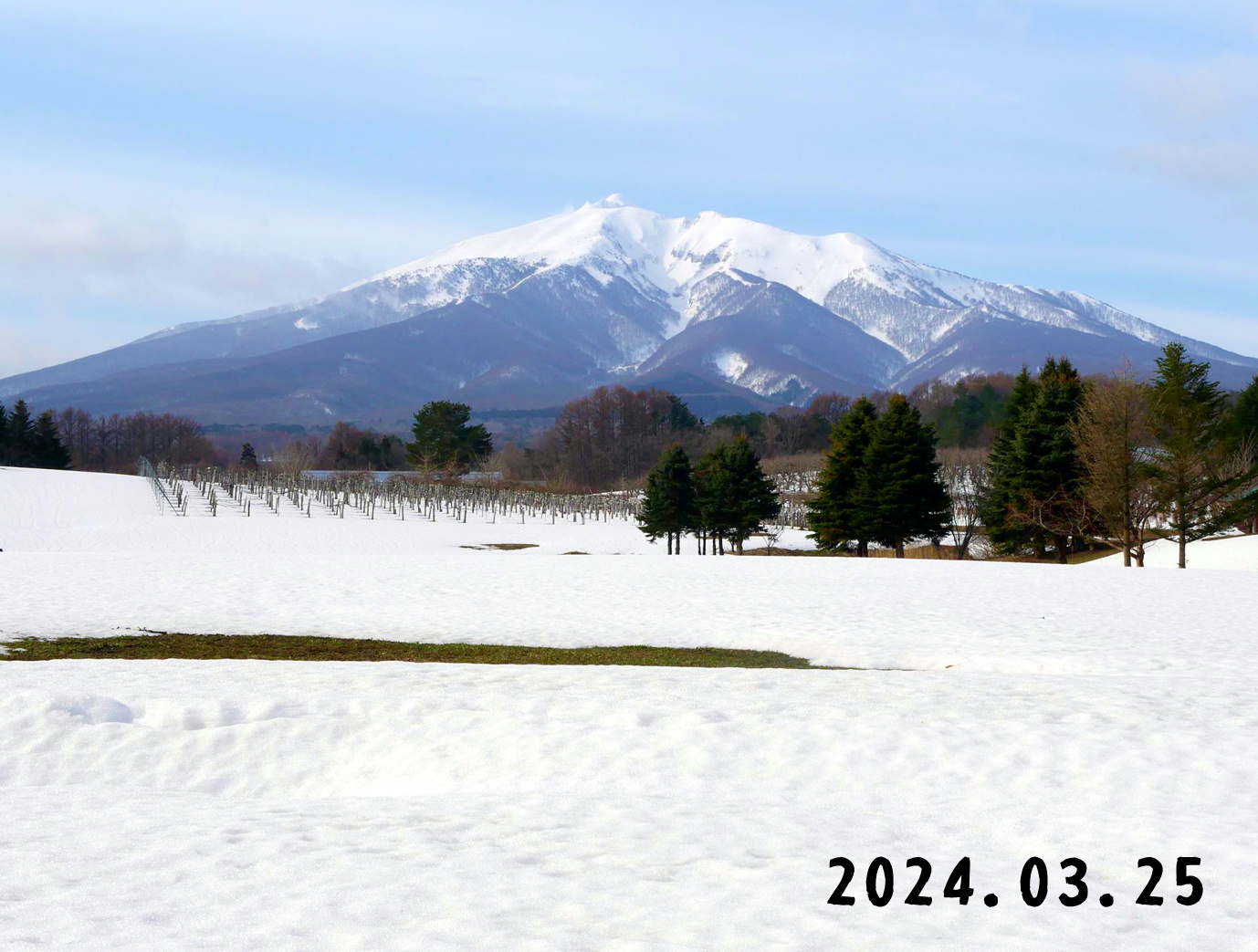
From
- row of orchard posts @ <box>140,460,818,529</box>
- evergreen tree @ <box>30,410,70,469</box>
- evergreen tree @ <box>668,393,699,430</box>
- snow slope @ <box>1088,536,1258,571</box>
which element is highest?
evergreen tree @ <box>668,393,699,430</box>

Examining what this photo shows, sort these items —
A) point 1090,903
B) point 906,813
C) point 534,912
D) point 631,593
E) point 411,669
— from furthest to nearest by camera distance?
point 631,593 < point 411,669 < point 906,813 < point 1090,903 < point 534,912

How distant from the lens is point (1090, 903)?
5.52 m

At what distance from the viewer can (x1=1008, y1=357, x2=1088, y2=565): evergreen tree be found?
3962 cm

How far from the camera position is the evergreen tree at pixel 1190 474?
3459cm

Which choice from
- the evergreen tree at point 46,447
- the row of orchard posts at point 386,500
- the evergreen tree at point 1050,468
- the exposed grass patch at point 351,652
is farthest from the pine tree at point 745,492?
the evergreen tree at point 46,447

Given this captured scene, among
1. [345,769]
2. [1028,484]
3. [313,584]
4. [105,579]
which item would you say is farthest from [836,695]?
[1028,484]

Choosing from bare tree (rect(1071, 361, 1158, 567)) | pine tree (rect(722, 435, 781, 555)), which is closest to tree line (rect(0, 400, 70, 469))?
pine tree (rect(722, 435, 781, 555))

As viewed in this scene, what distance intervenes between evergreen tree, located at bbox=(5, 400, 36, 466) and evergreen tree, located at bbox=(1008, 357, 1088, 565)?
8465cm

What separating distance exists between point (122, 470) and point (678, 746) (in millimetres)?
124098

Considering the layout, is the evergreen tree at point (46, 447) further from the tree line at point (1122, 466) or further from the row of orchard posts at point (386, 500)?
the tree line at point (1122, 466)

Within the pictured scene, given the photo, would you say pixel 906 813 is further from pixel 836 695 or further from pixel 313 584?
pixel 313 584

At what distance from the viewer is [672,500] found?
170 feet

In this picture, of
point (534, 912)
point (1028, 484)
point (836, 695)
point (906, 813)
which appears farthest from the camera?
point (1028, 484)

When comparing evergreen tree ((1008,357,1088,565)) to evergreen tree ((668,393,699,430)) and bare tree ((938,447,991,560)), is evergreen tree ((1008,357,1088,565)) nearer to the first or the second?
bare tree ((938,447,991,560))
